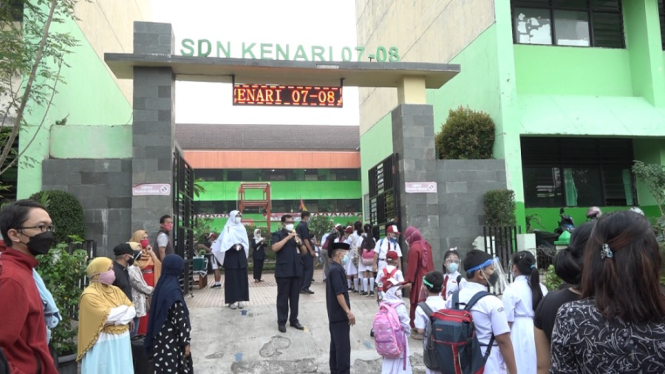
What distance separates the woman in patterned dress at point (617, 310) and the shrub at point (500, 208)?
10.6 m

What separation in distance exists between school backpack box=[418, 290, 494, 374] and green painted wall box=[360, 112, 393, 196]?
15407mm

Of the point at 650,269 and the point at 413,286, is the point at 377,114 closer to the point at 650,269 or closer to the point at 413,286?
the point at 413,286

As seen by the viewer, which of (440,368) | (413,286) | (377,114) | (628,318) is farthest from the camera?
(377,114)

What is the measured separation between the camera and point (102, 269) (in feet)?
18.1

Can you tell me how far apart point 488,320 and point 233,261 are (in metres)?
6.22

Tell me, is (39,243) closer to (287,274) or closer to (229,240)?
(287,274)

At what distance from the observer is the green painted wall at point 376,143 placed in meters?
20.5

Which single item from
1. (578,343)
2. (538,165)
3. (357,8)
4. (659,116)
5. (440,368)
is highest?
(357,8)

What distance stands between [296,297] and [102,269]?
391 centimetres

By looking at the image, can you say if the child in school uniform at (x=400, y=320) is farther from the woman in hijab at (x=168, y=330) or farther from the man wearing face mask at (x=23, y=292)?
the man wearing face mask at (x=23, y=292)

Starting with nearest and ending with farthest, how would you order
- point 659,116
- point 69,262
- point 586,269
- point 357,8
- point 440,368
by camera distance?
point 586,269 → point 440,368 → point 69,262 → point 659,116 → point 357,8

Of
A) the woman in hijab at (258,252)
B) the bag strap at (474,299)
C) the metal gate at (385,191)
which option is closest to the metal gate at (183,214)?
the woman in hijab at (258,252)

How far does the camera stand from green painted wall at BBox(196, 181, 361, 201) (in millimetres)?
39375

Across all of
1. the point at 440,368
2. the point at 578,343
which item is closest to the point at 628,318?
the point at 578,343
